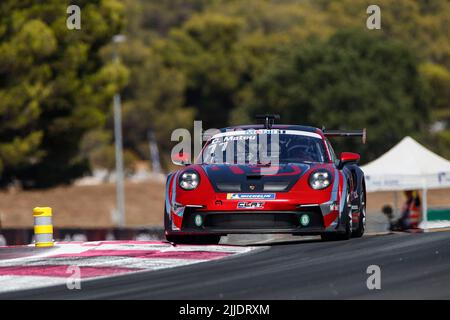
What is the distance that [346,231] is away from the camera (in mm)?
12555

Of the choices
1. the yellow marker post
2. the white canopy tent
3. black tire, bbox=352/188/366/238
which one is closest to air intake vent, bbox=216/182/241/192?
black tire, bbox=352/188/366/238

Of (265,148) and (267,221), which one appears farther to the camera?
(265,148)

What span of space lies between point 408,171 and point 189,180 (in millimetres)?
11892

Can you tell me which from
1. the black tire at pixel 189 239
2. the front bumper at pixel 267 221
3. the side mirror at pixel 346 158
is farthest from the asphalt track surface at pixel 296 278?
the side mirror at pixel 346 158

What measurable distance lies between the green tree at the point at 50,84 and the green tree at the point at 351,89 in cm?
2022

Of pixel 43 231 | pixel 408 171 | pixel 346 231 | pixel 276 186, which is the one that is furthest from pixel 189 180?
pixel 408 171

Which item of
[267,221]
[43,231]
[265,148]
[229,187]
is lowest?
[43,231]

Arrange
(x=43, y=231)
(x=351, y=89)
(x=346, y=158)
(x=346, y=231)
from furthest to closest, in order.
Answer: (x=351, y=89) < (x=43, y=231) < (x=346, y=158) < (x=346, y=231)

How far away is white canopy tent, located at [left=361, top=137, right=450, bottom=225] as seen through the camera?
22.9 meters

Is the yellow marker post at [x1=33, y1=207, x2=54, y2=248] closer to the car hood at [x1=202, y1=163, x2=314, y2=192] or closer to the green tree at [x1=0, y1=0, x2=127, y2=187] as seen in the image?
the car hood at [x1=202, y1=163, x2=314, y2=192]

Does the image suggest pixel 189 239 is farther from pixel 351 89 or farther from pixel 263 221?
pixel 351 89

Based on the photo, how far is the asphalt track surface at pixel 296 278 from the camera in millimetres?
8367

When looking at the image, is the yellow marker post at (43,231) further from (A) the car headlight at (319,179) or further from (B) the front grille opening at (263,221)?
(A) the car headlight at (319,179)
